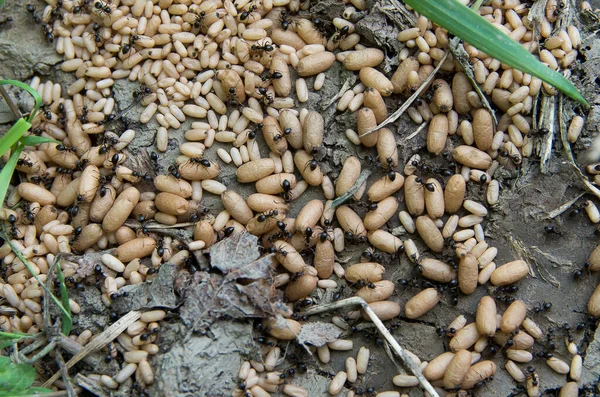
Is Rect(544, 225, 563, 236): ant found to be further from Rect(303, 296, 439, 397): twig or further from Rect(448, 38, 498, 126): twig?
Rect(303, 296, 439, 397): twig

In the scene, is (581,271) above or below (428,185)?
below

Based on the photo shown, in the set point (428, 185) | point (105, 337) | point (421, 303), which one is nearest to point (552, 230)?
point (428, 185)

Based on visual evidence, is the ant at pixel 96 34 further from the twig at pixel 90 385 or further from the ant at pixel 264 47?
the twig at pixel 90 385

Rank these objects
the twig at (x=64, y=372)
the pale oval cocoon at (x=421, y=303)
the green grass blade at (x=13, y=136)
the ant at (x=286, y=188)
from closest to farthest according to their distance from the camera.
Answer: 1. the twig at (x=64, y=372)
2. the green grass blade at (x=13, y=136)
3. the pale oval cocoon at (x=421, y=303)
4. the ant at (x=286, y=188)

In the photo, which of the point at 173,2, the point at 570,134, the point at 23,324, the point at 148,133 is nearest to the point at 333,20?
the point at 173,2

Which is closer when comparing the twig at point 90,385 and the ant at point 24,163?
the twig at point 90,385

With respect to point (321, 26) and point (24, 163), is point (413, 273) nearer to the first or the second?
point (321, 26)

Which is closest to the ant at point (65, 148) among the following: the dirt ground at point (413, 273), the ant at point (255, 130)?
the dirt ground at point (413, 273)
